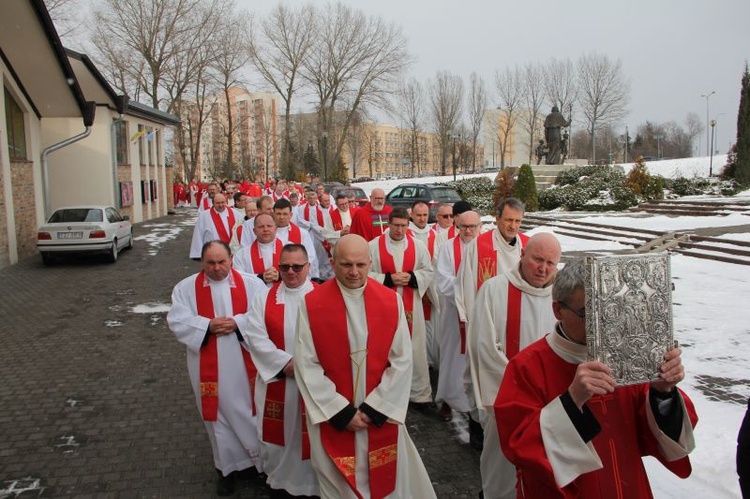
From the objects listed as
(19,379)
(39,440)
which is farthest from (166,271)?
(39,440)

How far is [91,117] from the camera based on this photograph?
19469 millimetres

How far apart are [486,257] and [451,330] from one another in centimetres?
104

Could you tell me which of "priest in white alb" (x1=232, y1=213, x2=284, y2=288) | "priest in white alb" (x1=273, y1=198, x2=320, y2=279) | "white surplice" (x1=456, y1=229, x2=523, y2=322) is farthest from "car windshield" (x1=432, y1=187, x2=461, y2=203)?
"white surplice" (x1=456, y1=229, x2=523, y2=322)

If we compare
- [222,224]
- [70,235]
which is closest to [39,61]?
[70,235]

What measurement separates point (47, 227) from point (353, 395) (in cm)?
1462

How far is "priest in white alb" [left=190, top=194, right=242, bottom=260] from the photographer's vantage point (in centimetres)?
1155

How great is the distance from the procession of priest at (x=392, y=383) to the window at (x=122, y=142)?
24.9 metres

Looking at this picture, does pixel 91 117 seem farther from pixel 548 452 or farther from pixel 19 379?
pixel 548 452

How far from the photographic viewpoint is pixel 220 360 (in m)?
4.63

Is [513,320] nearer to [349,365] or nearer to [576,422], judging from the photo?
[349,365]

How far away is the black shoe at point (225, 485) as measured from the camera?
4450 millimetres

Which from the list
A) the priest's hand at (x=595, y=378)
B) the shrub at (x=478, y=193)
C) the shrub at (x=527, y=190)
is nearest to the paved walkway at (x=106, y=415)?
the priest's hand at (x=595, y=378)

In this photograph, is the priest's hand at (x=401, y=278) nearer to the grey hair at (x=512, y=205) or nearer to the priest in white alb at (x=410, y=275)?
the priest in white alb at (x=410, y=275)

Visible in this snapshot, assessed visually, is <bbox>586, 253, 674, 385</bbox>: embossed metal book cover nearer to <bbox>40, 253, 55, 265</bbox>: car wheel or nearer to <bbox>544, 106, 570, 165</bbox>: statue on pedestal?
<bbox>40, 253, 55, 265</bbox>: car wheel
